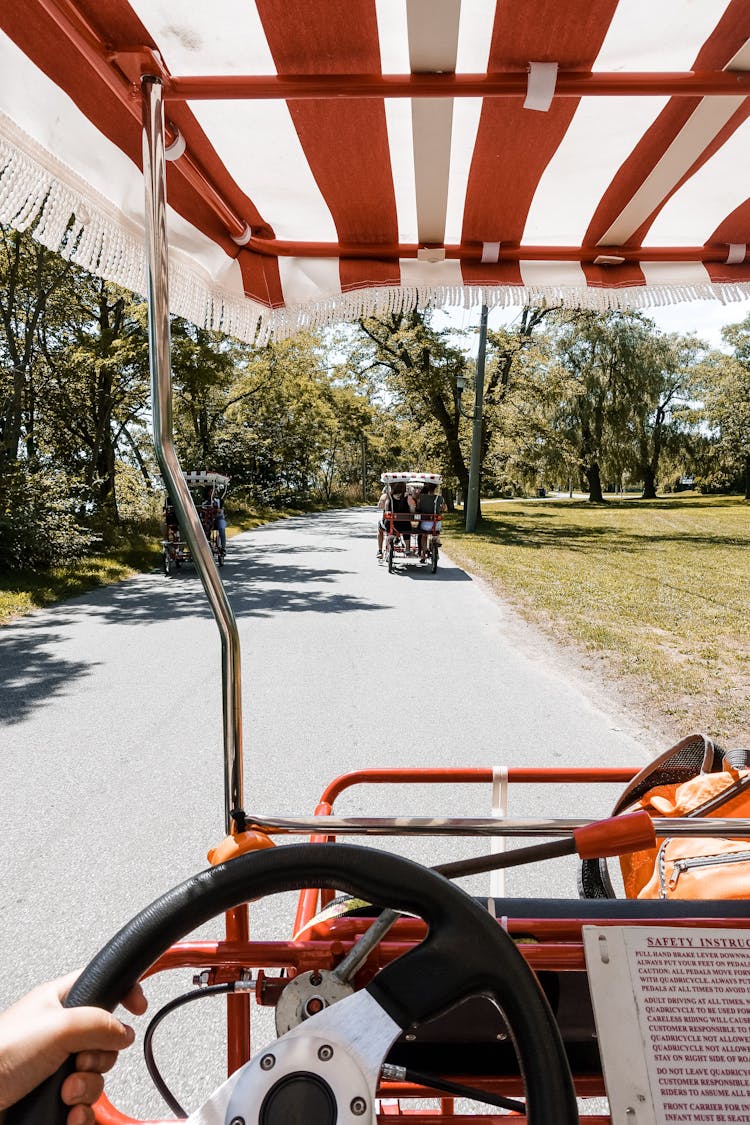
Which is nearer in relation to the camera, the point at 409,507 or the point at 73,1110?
the point at 73,1110

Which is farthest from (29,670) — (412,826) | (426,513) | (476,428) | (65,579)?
(476,428)

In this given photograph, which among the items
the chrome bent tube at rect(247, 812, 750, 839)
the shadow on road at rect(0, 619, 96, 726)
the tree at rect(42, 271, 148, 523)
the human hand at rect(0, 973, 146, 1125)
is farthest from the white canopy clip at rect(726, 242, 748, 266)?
the tree at rect(42, 271, 148, 523)

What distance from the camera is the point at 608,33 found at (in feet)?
5.79

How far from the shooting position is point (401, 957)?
99 centimetres

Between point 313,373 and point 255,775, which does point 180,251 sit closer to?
point 255,775

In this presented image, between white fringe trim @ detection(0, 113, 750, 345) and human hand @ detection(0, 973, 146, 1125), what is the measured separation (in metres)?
1.79

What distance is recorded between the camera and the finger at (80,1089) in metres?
0.86

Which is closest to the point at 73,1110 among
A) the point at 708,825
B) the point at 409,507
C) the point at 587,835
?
the point at 587,835

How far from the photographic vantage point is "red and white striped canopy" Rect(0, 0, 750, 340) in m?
1.76

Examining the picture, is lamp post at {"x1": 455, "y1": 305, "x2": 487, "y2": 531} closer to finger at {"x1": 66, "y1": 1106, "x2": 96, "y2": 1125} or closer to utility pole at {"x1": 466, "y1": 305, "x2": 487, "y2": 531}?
utility pole at {"x1": 466, "y1": 305, "x2": 487, "y2": 531}

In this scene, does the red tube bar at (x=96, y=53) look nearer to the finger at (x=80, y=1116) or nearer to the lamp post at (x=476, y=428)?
the finger at (x=80, y=1116)

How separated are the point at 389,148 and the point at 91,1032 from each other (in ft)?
7.94

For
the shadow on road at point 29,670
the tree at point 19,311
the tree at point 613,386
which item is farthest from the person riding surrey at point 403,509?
the tree at point 613,386

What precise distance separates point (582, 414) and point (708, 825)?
1380 inches
